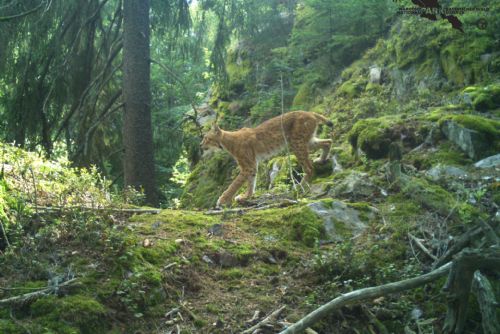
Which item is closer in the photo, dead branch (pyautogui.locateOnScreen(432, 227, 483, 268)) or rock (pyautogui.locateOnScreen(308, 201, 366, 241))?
dead branch (pyautogui.locateOnScreen(432, 227, 483, 268))

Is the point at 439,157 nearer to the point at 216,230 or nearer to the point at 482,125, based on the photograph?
the point at 482,125

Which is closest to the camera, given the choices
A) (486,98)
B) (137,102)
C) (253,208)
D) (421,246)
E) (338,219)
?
(421,246)

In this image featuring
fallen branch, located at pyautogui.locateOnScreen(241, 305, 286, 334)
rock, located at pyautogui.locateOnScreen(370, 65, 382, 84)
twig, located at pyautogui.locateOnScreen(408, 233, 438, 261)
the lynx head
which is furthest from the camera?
rock, located at pyautogui.locateOnScreen(370, 65, 382, 84)

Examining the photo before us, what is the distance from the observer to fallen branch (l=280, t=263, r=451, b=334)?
9.42 feet

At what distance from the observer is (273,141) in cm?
840

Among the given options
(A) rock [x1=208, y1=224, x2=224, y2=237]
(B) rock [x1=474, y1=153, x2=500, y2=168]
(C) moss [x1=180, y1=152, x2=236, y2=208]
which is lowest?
(C) moss [x1=180, y1=152, x2=236, y2=208]

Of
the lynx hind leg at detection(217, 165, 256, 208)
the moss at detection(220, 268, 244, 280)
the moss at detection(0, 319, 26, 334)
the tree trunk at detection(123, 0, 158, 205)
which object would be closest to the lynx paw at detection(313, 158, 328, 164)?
the lynx hind leg at detection(217, 165, 256, 208)

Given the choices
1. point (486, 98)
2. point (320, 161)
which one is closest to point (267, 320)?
point (320, 161)

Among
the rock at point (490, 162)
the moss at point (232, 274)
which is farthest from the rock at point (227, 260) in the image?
the rock at point (490, 162)

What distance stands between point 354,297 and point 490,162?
3.68 meters

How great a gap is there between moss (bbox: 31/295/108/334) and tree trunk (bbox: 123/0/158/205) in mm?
4622

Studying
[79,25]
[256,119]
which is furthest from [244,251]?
[256,119]

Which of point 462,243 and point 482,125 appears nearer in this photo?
point 462,243

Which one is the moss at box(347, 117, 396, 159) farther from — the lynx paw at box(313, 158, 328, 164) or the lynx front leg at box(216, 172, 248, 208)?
the lynx front leg at box(216, 172, 248, 208)
